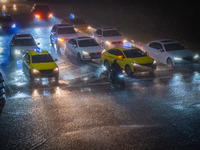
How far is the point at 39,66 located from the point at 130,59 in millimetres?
5266

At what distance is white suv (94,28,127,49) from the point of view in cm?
2397

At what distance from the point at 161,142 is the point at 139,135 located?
2.42ft

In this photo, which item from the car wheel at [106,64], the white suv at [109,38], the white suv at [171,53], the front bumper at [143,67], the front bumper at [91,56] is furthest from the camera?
the white suv at [109,38]

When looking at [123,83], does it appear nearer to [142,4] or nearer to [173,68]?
[173,68]

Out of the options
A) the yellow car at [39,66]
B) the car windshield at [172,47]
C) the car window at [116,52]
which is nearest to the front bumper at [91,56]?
the car window at [116,52]

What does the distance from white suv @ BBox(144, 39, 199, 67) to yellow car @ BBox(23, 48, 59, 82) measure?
7.45 metres

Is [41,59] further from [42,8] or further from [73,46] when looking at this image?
[42,8]

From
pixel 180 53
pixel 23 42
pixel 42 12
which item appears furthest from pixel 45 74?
pixel 42 12

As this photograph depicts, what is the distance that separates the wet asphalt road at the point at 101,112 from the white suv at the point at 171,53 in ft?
3.43

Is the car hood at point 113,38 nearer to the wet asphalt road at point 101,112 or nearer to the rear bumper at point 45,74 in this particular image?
the wet asphalt road at point 101,112

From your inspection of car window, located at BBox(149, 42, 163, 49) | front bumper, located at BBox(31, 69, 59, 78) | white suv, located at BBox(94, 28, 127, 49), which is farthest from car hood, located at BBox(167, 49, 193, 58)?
front bumper, located at BBox(31, 69, 59, 78)

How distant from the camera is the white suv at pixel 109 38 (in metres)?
24.0

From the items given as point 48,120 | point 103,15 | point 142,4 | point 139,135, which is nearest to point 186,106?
point 139,135

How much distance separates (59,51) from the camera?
24.9m
